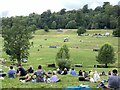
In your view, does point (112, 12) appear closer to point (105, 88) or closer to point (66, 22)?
point (66, 22)

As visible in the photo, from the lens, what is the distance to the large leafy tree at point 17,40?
66.2 meters

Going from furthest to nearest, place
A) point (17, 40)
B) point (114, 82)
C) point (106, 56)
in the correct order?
1. point (17, 40)
2. point (106, 56)
3. point (114, 82)

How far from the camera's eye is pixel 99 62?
6794 centimetres

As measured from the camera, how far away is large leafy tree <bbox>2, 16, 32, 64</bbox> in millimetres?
66250

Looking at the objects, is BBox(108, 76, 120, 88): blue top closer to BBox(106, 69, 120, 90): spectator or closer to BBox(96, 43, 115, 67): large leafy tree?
BBox(106, 69, 120, 90): spectator

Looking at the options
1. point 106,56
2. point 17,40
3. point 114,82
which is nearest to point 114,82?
point 114,82

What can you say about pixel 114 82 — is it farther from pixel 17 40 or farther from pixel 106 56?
pixel 17 40

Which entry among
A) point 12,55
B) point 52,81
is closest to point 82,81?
Answer: point 52,81

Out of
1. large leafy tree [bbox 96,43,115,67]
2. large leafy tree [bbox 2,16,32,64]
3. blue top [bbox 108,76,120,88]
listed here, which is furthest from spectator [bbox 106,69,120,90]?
large leafy tree [bbox 96,43,115,67]

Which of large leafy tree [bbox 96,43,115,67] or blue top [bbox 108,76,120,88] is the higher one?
blue top [bbox 108,76,120,88]

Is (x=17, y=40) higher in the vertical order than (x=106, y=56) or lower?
higher

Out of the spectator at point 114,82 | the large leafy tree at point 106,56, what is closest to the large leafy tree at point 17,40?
the large leafy tree at point 106,56

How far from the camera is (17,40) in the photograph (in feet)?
222

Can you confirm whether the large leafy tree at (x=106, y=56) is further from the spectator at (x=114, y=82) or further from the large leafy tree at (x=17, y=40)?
the spectator at (x=114, y=82)
